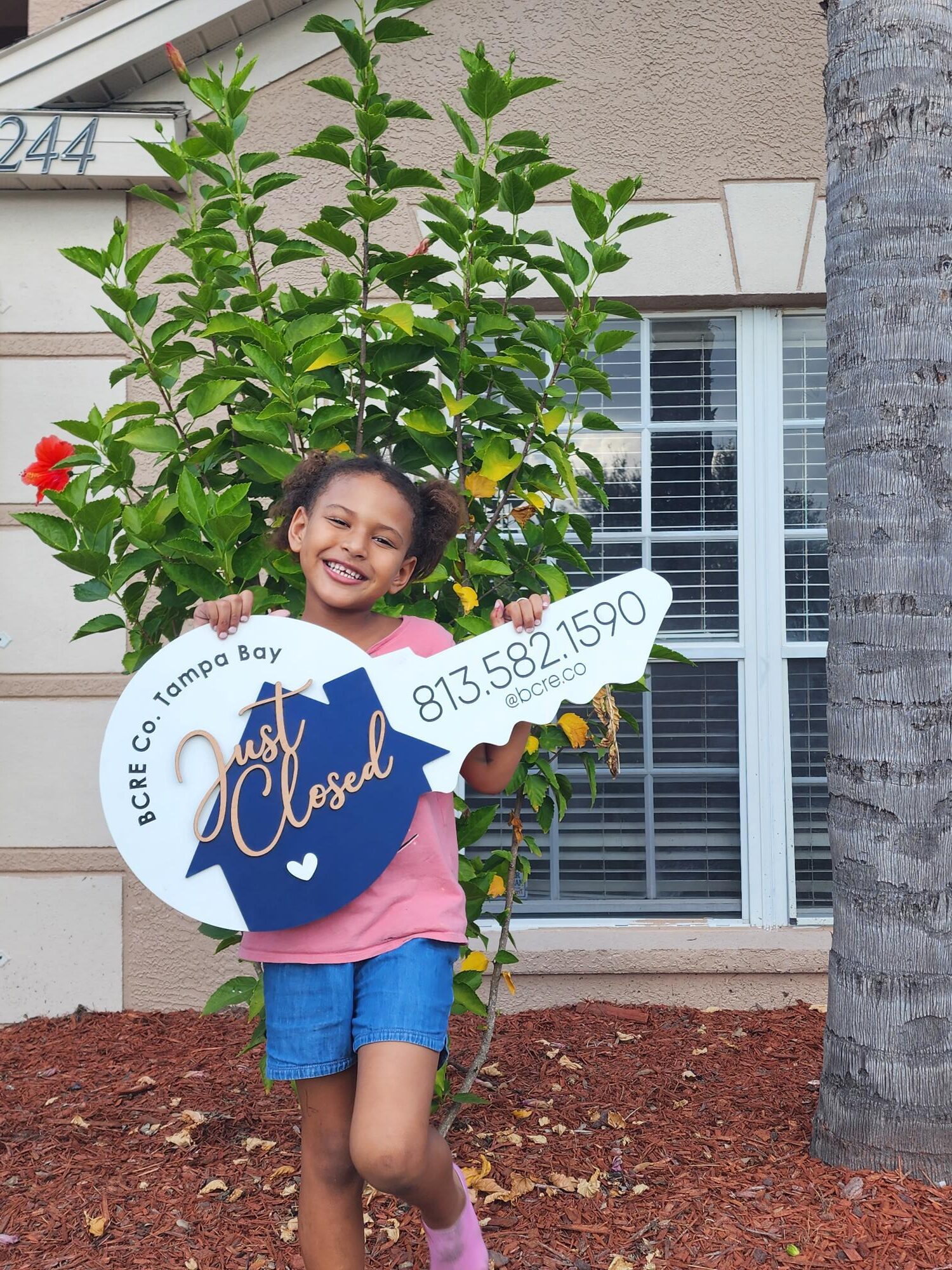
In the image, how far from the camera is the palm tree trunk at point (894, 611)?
2395 mm

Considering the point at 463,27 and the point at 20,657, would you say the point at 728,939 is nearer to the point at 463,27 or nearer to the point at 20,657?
the point at 20,657

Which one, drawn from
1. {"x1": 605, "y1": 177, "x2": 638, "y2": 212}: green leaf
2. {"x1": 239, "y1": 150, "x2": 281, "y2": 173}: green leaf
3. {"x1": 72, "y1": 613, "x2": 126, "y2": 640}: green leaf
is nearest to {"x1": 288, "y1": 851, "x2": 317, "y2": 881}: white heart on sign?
{"x1": 72, "y1": 613, "x2": 126, "y2": 640}: green leaf

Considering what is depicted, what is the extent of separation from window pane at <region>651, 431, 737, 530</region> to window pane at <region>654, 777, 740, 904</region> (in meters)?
1.00

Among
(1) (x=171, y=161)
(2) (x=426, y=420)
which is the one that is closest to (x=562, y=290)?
(2) (x=426, y=420)

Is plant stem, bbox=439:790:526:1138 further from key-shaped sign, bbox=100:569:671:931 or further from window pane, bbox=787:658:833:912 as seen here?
window pane, bbox=787:658:833:912

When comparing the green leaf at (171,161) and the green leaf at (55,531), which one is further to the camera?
the green leaf at (171,161)

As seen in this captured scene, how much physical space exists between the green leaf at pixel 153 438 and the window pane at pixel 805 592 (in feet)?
8.48

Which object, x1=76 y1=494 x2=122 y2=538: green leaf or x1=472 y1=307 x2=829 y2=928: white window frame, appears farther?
x1=472 y1=307 x2=829 y2=928: white window frame

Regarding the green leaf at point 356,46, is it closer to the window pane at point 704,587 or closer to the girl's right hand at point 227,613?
the girl's right hand at point 227,613

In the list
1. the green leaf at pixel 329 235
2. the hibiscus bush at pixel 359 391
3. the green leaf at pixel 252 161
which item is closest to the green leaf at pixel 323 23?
the hibiscus bush at pixel 359 391

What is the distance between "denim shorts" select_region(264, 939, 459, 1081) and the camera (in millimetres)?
1818

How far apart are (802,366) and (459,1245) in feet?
11.1

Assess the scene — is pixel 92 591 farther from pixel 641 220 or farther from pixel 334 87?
pixel 641 220

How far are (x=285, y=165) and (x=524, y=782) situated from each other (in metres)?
2.72
